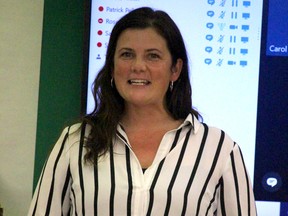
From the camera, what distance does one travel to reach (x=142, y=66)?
1.40 metres

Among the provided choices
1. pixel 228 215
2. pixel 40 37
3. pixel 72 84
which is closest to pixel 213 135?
pixel 228 215

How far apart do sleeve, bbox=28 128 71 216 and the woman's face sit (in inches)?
9.9

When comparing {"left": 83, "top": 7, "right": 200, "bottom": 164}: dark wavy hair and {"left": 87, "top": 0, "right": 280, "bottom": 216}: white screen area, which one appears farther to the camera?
{"left": 87, "top": 0, "right": 280, "bottom": 216}: white screen area

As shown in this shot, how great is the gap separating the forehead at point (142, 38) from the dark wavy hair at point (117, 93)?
0.04 feet

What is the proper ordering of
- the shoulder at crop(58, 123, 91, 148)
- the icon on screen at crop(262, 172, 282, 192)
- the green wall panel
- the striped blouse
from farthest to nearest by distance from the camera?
the green wall panel
the icon on screen at crop(262, 172, 282, 192)
the shoulder at crop(58, 123, 91, 148)
the striped blouse

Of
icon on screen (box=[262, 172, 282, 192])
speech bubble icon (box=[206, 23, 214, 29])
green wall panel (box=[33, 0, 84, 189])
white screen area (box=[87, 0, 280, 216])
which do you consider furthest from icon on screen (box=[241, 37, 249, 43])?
green wall panel (box=[33, 0, 84, 189])

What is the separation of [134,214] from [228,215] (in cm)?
29

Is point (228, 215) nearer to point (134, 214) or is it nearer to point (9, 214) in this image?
point (134, 214)

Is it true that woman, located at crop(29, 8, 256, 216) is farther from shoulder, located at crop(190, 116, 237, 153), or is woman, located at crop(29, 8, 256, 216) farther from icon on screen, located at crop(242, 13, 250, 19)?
icon on screen, located at crop(242, 13, 250, 19)

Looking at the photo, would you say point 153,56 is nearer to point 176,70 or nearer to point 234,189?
point 176,70

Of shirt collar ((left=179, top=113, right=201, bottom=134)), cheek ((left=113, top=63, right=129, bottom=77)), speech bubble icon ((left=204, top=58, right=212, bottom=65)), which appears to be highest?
speech bubble icon ((left=204, top=58, right=212, bottom=65))

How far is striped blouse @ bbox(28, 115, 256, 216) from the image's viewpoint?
137 cm

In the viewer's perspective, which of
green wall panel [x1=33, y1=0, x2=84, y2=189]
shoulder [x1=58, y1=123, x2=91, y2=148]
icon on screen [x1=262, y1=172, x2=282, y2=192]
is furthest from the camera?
green wall panel [x1=33, y1=0, x2=84, y2=189]

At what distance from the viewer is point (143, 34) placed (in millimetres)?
1453
